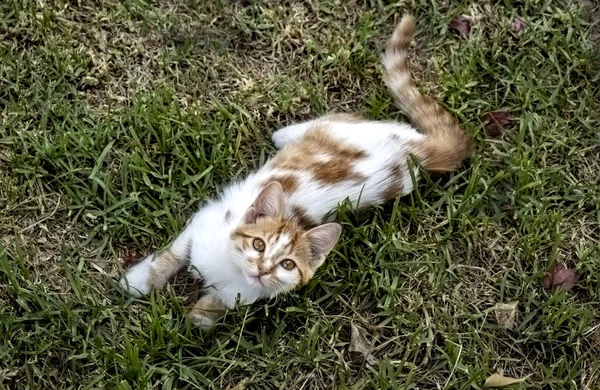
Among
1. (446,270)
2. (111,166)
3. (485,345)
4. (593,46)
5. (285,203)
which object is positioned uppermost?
(111,166)

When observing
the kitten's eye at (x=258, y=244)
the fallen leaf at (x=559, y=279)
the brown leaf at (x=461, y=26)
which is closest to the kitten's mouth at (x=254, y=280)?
the kitten's eye at (x=258, y=244)

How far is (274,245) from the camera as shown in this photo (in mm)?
3326

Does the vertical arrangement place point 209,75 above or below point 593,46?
above

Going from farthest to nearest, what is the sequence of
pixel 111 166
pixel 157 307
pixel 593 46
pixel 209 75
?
pixel 593 46 → pixel 209 75 → pixel 111 166 → pixel 157 307

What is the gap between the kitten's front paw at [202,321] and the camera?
11.4 ft

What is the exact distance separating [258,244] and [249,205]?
0.24 m

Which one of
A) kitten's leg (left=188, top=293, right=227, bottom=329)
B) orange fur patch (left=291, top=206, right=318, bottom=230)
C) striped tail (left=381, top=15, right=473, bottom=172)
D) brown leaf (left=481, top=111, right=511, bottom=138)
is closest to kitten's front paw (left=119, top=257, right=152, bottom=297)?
kitten's leg (left=188, top=293, right=227, bottom=329)

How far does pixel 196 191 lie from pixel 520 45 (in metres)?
2.00

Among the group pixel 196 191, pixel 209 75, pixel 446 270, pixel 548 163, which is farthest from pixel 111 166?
pixel 548 163

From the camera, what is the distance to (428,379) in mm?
3576

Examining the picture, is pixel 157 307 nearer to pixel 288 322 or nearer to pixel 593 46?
pixel 288 322

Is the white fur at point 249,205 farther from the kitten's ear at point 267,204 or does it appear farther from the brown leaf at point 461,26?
the brown leaf at point 461,26

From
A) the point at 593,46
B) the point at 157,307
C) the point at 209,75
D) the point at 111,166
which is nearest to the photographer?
the point at 157,307

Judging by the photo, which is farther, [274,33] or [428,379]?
[274,33]
